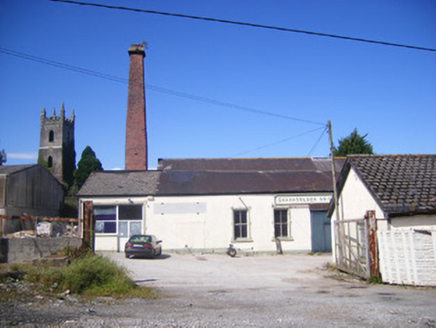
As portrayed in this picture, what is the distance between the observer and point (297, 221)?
26.4 m

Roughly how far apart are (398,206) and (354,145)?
3672 centimetres

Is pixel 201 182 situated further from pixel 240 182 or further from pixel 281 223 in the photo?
pixel 281 223

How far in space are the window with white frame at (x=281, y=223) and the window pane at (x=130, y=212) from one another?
8727 millimetres

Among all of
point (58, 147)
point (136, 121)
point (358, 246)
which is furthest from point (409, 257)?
point (58, 147)

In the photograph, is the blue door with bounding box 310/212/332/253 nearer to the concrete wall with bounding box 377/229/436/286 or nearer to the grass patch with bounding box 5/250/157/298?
the concrete wall with bounding box 377/229/436/286

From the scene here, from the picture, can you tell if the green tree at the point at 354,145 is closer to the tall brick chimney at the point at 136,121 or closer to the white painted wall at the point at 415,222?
the tall brick chimney at the point at 136,121

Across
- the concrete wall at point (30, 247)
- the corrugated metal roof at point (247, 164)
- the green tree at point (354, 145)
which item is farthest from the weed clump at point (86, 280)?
the green tree at point (354, 145)

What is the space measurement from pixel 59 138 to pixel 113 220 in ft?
148

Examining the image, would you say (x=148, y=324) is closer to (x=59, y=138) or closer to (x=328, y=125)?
(x=328, y=125)

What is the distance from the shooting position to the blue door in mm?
26141

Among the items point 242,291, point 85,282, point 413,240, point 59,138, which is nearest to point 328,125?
point 413,240

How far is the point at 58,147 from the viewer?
214 ft

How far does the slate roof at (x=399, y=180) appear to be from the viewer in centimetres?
1365

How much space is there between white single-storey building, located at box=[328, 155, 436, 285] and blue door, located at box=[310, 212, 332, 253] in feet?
27.3
